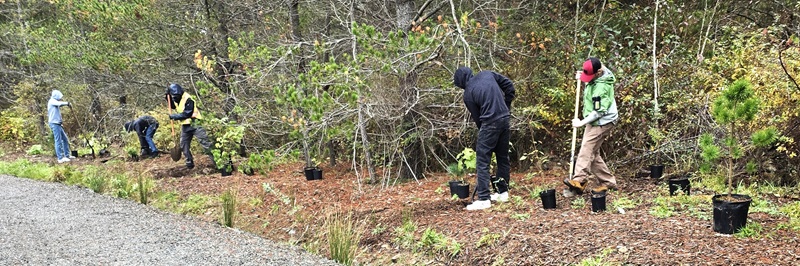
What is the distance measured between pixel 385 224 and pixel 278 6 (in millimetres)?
4309

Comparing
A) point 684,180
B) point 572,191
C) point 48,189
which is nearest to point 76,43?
point 48,189

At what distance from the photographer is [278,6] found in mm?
8180

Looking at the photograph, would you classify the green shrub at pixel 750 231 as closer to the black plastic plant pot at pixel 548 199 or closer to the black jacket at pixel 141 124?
the black plastic plant pot at pixel 548 199

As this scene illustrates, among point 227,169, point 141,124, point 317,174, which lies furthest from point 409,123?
point 141,124

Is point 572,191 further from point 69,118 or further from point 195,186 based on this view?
point 69,118

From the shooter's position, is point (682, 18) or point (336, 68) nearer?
point (336, 68)

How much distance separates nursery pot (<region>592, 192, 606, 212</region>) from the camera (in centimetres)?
482

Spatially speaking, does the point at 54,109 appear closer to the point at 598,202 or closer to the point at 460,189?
the point at 460,189

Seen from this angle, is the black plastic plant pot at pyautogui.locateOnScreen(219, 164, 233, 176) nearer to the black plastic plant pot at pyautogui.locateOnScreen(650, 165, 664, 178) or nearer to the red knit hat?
the red knit hat

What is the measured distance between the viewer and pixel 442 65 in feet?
20.8

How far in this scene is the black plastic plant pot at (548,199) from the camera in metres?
5.09

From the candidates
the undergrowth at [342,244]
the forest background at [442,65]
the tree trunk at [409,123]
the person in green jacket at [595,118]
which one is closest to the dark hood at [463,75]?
the forest background at [442,65]

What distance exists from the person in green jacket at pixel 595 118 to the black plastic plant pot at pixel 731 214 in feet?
4.27

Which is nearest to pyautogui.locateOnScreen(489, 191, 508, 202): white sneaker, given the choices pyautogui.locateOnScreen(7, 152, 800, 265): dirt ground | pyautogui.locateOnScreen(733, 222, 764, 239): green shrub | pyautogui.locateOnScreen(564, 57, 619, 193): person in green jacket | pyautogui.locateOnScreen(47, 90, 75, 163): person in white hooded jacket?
pyautogui.locateOnScreen(7, 152, 800, 265): dirt ground
